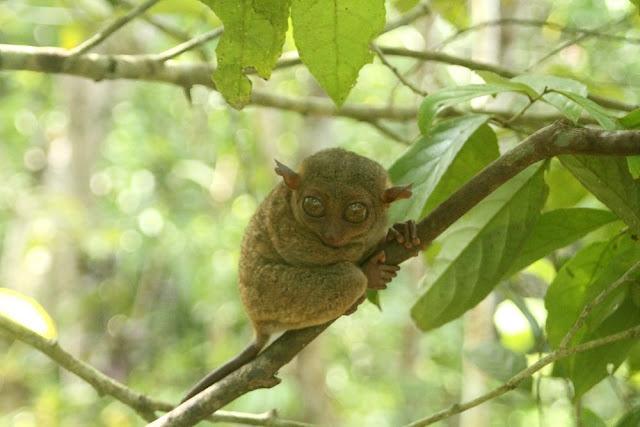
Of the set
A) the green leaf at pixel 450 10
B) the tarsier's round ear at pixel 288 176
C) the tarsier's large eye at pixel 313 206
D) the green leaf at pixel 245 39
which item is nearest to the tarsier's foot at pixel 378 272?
the tarsier's large eye at pixel 313 206

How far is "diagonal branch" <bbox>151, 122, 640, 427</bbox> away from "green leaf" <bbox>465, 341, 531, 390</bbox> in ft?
2.43

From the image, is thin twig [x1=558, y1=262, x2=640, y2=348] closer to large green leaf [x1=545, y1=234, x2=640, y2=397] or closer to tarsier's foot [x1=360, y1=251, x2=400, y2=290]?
large green leaf [x1=545, y1=234, x2=640, y2=397]

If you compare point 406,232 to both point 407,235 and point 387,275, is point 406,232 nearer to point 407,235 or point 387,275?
point 407,235

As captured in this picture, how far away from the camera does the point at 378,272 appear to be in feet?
6.61

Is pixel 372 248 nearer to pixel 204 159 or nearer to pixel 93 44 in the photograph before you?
pixel 93 44

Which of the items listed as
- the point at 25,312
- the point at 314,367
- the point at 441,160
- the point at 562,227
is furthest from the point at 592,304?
the point at 314,367

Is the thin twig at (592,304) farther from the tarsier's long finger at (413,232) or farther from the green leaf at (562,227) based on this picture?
the tarsier's long finger at (413,232)

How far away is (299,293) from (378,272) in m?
0.29

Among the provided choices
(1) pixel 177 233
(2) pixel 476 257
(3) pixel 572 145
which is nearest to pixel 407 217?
(2) pixel 476 257

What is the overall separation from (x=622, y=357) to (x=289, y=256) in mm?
958

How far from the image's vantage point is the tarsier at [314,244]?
2.15m

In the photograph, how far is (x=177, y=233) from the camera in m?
8.00

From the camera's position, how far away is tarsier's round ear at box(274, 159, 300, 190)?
2.18 metres

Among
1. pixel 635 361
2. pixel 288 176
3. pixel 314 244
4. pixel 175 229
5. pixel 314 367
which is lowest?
pixel 635 361
